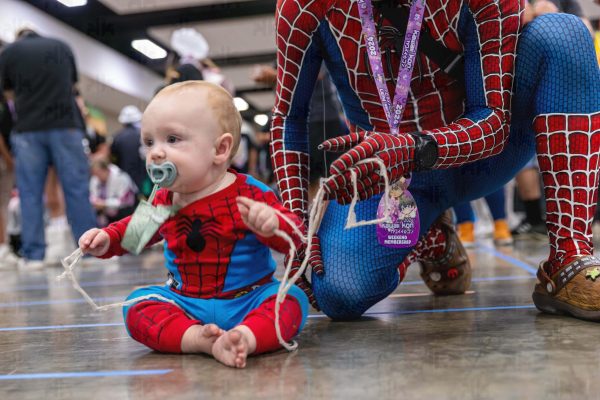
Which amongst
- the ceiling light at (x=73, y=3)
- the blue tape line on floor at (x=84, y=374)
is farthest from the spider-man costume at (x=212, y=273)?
the ceiling light at (x=73, y=3)

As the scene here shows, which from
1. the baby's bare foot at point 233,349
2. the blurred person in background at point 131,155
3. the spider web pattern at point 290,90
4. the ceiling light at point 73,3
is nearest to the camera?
the baby's bare foot at point 233,349

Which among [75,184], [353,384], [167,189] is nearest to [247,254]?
[167,189]

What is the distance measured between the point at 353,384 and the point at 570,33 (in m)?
0.85

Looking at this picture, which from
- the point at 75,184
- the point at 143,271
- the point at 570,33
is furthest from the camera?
the point at 75,184

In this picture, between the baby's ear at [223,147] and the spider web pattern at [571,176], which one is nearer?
the baby's ear at [223,147]

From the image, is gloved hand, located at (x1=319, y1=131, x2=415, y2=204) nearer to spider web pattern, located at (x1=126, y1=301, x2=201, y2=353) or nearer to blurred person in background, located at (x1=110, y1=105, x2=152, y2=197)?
spider web pattern, located at (x1=126, y1=301, x2=201, y2=353)

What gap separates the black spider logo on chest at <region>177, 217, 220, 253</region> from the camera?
1.10m

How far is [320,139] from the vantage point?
10.1 feet

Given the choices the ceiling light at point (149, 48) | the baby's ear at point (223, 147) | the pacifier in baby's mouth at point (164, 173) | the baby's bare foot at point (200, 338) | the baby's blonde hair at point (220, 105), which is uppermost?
the ceiling light at point (149, 48)

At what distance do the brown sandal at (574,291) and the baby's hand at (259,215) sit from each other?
0.57 meters

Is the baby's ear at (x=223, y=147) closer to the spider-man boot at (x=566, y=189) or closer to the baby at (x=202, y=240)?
the baby at (x=202, y=240)

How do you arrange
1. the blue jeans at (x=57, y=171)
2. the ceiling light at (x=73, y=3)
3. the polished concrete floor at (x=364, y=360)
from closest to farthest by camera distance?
the polished concrete floor at (x=364, y=360) < the blue jeans at (x=57, y=171) < the ceiling light at (x=73, y=3)

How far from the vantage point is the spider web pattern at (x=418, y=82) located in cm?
121

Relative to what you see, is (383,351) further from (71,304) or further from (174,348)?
(71,304)
